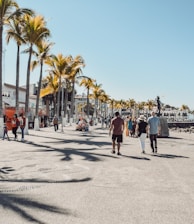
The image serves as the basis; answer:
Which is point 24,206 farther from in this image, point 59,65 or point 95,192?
point 59,65

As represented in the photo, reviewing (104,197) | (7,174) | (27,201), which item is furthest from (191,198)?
(7,174)

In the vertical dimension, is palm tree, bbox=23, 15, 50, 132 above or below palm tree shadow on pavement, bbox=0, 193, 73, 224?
above

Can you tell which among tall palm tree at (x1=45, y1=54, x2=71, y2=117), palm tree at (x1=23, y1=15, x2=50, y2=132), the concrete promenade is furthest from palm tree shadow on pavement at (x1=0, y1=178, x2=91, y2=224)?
tall palm tree at (x1=45, y1=54, x2=71, y2=117)

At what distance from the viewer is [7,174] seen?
8688mm

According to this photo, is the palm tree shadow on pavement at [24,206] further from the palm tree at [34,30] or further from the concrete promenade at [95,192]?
the palm tree at [34,30]

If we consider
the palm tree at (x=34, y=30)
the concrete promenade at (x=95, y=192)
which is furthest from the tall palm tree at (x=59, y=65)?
the concrete promenade at (x=95, y=192)

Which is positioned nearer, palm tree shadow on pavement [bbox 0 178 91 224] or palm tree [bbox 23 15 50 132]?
palm tree shadow on pavement [bbox 0 178 91 224]

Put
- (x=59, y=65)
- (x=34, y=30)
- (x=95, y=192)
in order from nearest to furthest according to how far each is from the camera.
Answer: (x=95, y=192), (x=34, y=30), (x=59, y=65)

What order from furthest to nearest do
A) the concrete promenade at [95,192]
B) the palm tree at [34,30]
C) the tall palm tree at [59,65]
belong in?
1. the tall palm tree at [59,65]
2. the palm tree at [34,30]
3. the concrete promenade at [95,192]

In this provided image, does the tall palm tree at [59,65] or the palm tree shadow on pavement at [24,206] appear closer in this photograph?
the palm tree shadow on pavement at [24,206]

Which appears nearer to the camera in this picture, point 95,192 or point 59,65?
point 95,192

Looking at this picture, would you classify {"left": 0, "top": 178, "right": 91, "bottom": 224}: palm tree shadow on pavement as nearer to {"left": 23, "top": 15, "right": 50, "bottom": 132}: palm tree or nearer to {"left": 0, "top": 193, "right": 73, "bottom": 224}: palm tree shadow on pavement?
{"left": 0, "top": 193, "right": 73, "bottom": 224}: palm tree shadow on pavement

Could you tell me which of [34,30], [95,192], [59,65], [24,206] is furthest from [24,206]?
[59,65]

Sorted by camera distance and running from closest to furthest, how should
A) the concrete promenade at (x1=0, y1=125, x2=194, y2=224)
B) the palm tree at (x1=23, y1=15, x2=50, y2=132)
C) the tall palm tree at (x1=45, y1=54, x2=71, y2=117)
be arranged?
the concrete promenade at (x1=0, y1=125, x2=194, y2=224) → the palm tree at (x1=23, y1=15, x2=50, y2=132) → the tall palm tree at (x1=45, y1=54, x2=71, y2=117)
